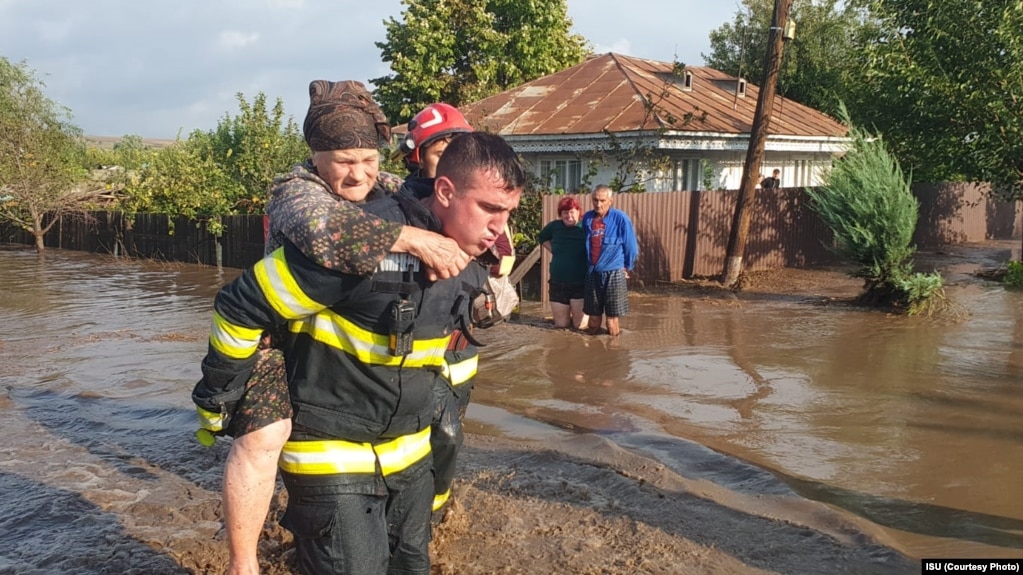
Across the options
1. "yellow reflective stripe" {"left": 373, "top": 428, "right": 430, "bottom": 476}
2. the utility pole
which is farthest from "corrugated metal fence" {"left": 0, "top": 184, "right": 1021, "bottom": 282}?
"yellow reflective stripe" {"left": 373, "top": 428, "right": 430, "bottom": 476}

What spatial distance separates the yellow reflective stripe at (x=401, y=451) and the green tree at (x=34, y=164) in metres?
23.6

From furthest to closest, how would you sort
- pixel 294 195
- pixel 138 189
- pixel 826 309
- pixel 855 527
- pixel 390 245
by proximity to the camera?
1. pixel 138 189
2. pixel 826 309
3. pixel 855 527
4. pixel 294 195
5. pixel 390 245

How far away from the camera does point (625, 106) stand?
758 inches

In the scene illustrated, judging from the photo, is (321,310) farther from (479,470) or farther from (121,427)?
(121,427)

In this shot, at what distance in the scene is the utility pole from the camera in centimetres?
1402

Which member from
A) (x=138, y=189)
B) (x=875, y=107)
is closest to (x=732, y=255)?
(x=875, y=107)

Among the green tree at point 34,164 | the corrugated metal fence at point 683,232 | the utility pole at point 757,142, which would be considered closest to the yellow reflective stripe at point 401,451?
the corrugated metal fence at point 683,232

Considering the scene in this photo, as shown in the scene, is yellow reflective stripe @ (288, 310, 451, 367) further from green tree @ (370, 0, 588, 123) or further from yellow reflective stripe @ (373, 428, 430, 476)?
green tree @ (370, 0, 588, 123)

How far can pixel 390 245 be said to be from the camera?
250 cm

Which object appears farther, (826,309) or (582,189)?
(582,189)

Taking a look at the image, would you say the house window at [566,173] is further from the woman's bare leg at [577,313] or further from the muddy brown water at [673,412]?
the woman's bare leg at [577,313]

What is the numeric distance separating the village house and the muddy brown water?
17.8 ft

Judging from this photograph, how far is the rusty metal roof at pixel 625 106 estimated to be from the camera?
18422mm

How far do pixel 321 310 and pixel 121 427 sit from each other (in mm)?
4839
